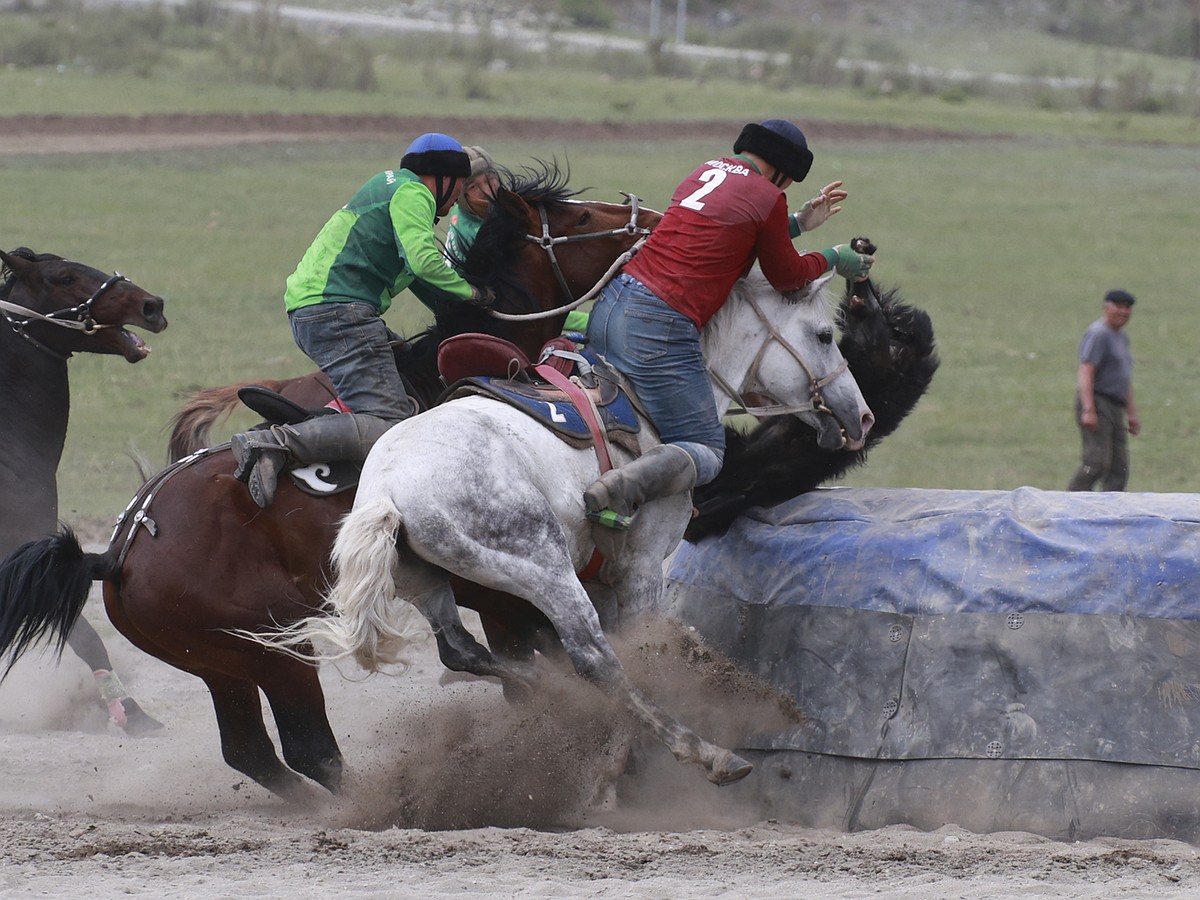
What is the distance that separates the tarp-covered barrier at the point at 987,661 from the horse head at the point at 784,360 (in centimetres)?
47

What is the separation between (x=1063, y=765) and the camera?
563cm

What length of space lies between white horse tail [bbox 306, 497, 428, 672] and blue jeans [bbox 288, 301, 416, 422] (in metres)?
1.03

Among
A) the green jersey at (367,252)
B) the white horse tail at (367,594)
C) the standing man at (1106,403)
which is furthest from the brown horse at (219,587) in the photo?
the standing man at (1106,403)

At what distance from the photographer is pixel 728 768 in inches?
220

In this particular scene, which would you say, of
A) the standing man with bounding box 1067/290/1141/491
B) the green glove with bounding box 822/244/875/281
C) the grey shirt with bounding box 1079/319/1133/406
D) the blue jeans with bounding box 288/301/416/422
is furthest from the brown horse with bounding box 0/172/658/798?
the grey shirt with bounding box 1079/319/1133/406

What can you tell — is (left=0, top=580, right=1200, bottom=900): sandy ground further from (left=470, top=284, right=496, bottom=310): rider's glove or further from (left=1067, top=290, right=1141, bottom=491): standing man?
(left=1067, top=290, right=1141, bottom=491): standing man

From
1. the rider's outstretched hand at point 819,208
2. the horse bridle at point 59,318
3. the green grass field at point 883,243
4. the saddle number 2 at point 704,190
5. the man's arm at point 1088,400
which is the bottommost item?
the green grass field at point 883,243

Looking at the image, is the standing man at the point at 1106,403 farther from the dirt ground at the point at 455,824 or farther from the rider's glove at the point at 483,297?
the rider's glove at the point at 483,297

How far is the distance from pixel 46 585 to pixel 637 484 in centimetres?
227

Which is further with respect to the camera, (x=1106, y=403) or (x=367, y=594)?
(x=1106, y=403)

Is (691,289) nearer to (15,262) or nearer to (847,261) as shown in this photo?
(847,261)

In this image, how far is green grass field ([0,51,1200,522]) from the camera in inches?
556

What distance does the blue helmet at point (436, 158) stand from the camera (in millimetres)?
6555

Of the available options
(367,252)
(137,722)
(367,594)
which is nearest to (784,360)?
(367,252)
